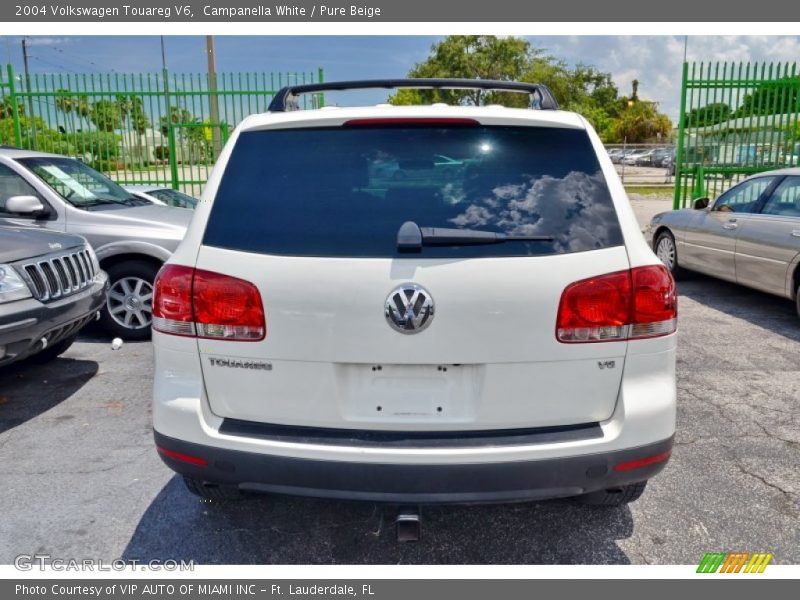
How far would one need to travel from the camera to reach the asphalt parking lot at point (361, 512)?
9.73 ft

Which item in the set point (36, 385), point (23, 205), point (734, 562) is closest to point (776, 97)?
point (734, 562)

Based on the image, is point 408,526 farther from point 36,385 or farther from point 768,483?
point 36,385

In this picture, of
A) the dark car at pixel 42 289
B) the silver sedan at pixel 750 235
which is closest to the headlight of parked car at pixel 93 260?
the dark car at pixel 42 289

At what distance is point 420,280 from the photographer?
2.33 metres

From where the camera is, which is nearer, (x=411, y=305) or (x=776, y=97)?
(x=411, y=305)

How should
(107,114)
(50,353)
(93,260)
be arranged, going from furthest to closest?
(107,114)
(50,353)
(93,260)

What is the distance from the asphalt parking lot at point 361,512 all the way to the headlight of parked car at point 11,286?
2.69ft

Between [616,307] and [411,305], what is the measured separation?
2.43 feet

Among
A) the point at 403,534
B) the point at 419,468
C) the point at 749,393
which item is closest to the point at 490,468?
the point at 419,468

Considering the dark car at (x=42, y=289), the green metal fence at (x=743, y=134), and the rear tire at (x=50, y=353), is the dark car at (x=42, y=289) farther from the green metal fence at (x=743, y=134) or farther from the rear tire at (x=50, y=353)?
the green metal fence at (x=743, y=134)

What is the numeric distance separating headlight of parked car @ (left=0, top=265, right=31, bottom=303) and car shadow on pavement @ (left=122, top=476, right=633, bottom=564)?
195 cm

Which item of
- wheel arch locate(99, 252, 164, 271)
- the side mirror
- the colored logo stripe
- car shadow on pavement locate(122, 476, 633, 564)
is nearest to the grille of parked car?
wheel arch locate(99, 252, 164, 271)

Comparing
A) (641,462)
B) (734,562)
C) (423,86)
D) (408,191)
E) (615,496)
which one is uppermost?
(423,86)

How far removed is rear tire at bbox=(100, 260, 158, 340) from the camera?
6359 mm
